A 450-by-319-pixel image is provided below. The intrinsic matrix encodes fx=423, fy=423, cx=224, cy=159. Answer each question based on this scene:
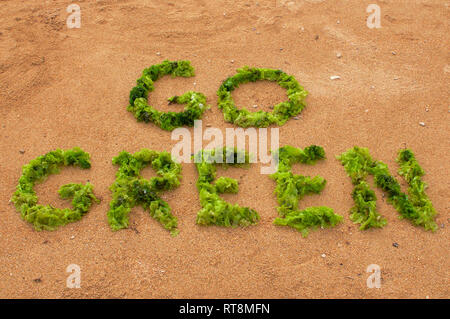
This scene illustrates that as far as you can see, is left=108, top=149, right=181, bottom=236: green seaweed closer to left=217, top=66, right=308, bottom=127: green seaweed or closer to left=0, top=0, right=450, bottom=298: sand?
left=0, top=0, right=450, bottom=298: sand

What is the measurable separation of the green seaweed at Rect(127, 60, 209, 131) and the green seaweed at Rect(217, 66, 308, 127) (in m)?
0.43

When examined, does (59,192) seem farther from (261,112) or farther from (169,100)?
(261,112)

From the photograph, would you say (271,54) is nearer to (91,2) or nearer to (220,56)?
(220,56)

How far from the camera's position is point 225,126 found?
734 cm

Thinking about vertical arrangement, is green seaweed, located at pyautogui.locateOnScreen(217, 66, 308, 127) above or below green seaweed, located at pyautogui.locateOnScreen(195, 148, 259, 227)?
above

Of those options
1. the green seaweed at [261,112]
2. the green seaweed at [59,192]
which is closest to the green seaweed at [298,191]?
the green seaweed at [261,112]

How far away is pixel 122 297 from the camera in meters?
5.00

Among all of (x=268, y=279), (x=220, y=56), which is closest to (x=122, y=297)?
(x=268, y=279)

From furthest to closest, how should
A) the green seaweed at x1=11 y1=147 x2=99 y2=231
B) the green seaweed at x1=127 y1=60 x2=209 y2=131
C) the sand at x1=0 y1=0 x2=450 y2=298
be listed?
the green seaweed at x1=127 y1=60 x2=209 y2=131, the green seaweed at x1=11 y1=147 x2=99 y2=231, the sand at x1=0 y1=0 x2=450 y2=298

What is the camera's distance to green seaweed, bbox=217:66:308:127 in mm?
7298

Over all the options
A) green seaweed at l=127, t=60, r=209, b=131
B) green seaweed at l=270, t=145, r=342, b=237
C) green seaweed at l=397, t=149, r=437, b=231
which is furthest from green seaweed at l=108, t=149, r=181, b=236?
green seaweed at l=397, t=149, r=437, b=231

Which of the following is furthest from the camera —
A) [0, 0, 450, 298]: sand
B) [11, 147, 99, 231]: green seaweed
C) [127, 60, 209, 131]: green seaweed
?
[127, 60, 209, 131]: green seaweed

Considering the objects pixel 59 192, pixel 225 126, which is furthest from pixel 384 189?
pixel 59 192

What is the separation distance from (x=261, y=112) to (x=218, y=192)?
6.27 feet
